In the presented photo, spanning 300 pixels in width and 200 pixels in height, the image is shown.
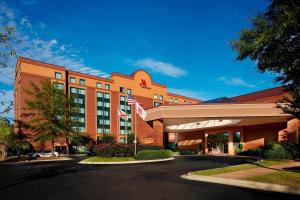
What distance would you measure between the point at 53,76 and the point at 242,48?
234ft

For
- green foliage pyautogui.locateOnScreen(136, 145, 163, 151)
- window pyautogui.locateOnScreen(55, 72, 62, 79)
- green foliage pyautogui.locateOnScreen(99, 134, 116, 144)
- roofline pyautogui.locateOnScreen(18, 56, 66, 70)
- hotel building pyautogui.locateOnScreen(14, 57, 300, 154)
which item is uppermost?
roofline pyautogui.locateOnScreen(18, 56, 66, 70)

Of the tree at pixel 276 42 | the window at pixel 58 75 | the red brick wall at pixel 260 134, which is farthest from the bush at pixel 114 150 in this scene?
the window at pixel 58 75

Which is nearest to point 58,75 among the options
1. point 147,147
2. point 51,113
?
point 51,113

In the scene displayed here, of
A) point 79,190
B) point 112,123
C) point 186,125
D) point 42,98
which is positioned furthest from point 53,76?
point 79,190

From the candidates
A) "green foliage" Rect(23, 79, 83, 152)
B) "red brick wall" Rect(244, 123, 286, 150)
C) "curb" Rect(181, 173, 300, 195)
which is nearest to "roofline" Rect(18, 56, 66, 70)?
"green foliage" Rect(23, 79, 83, 152)

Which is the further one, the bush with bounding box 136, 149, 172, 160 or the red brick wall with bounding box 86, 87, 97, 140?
the red brick wall with bounding box 86, 87, 97, 140

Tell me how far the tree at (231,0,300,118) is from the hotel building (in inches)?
205

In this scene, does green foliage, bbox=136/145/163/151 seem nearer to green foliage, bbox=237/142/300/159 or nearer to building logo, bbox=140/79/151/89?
green foliage, bbox=237/142/300/159

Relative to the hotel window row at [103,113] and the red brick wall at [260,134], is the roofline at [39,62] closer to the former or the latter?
the hotel window row at [103,113]

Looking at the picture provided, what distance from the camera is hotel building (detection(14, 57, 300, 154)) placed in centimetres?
3791

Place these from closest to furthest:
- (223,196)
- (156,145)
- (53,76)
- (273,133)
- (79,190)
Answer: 1. (223,196)
2. (79,190)
3. (156,145)
4. (273,133)
5. (53,76)

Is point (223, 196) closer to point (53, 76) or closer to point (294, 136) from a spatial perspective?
point (294, 136)

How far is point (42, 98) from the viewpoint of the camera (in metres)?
50.2

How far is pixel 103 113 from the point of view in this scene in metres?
92.4
